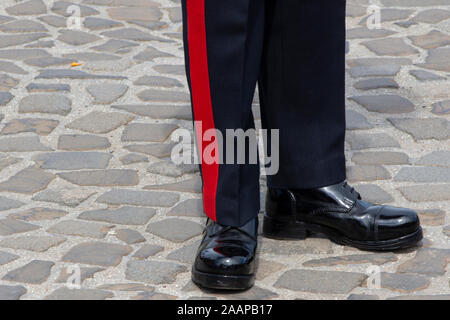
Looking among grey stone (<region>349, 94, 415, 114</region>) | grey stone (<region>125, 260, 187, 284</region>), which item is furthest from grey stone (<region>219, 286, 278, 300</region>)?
grey stone (<region>349, 94, 415, 114</region>)

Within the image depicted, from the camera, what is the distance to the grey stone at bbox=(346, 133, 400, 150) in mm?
3102

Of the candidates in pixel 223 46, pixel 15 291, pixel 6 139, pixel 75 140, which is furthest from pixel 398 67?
pixel 15 291

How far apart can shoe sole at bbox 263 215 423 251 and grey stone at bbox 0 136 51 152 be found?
3.73 ft

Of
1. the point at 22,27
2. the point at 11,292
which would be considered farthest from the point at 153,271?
the point at 22,27

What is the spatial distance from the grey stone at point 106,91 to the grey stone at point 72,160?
20.6 inches

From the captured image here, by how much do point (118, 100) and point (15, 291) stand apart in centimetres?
161

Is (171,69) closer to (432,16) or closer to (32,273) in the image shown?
(432,16)

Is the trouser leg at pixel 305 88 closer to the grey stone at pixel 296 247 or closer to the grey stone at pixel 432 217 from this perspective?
the grey stone at pixel 296 247

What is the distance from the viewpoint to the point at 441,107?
342cm

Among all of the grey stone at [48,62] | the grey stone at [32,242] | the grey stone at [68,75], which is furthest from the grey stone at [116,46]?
the grey stone at [32,242]

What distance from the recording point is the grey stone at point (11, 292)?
203 cm

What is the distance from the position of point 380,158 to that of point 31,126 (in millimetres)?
1411

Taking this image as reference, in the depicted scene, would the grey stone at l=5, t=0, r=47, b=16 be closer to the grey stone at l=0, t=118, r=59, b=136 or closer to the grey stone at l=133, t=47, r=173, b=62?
the grey stone at l=133, t=47, r=173, b=62

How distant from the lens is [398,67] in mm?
3875
